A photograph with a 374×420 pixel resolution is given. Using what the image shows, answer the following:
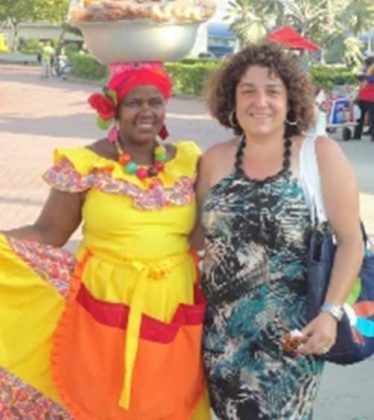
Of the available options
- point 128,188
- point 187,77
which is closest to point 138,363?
point 128,188

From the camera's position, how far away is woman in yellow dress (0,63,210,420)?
10.3 ft

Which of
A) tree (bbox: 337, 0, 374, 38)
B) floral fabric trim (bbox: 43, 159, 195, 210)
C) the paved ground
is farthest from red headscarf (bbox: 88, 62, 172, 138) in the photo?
tree (bbox: 337, 0, 374, 38)

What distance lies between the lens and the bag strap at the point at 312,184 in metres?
2.91

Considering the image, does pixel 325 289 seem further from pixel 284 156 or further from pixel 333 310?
pixel 284 156

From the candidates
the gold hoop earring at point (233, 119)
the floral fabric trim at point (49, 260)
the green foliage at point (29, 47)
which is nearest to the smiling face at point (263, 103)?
the gold hoop earring at point (233, 119)

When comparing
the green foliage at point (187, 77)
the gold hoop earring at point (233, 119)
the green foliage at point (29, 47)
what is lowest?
the green foliage at point (29, 47)

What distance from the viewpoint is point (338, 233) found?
293cm

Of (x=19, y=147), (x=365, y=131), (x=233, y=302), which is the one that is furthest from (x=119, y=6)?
(x=365, y=131)

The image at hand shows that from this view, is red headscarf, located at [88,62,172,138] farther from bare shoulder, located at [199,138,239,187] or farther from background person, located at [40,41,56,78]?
background person, located at [40,41,56,78]

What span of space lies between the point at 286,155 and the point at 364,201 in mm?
7798

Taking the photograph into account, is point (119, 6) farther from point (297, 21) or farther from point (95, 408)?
point (297, 21)

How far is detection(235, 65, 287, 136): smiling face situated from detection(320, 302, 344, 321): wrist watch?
55 cm

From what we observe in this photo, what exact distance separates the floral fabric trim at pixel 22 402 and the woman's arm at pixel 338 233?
0.98 meters

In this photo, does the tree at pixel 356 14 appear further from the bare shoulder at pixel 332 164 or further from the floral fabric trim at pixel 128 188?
the bare shoulder at pixel 332 164
